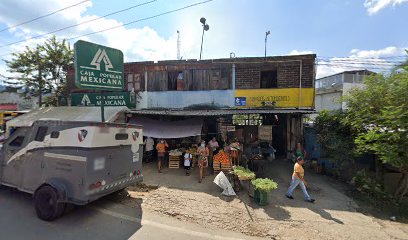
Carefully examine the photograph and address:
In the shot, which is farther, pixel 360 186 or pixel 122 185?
pixel 360 186

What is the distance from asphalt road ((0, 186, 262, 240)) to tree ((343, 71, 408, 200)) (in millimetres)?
5996

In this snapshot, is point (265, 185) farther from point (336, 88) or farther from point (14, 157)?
point (336, 88)

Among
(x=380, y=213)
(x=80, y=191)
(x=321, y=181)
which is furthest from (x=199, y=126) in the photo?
(x=380, y=213)

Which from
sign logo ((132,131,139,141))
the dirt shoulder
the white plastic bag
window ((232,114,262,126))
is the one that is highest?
window ((232,114,262,126))

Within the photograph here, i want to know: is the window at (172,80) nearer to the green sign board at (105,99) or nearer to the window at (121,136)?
the green sign board at (105,99)

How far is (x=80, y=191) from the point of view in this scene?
16.8ft

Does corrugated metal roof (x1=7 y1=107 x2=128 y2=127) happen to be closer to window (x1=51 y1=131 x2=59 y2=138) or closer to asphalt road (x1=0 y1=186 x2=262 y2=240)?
window (x1=51 y1=131 x2=59 y2=138)

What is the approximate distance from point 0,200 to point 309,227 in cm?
864

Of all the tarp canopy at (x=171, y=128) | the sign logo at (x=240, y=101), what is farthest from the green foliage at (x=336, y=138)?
the tarp canopy at (x=171, y=128)

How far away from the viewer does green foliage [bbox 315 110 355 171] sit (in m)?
9.91

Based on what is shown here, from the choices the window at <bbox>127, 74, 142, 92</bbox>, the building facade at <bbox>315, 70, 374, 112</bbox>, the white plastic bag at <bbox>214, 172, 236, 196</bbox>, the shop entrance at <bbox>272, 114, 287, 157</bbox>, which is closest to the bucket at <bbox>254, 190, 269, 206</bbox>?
the white plastic bag at <bbox>214, 172, 236, 196</bbox>

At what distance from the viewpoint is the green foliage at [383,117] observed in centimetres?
731

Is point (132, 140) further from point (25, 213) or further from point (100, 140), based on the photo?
point (25, 213)

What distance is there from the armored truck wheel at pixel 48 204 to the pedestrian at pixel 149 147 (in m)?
6.24
